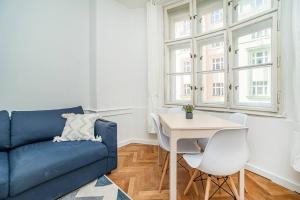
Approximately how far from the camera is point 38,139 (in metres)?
2.13

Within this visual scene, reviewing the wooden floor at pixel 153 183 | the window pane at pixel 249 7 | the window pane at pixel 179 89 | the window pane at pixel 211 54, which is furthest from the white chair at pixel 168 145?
the window pane at pixel 249 7

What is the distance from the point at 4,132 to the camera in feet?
6.35

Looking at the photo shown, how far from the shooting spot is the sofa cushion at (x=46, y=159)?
1.41m

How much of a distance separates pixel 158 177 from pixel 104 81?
6.00ft

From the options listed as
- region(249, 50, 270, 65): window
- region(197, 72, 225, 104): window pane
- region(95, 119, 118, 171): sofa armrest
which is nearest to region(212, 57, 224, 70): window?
region(197, 72, 225, 104): window pane

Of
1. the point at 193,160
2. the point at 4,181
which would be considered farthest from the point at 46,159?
the point at 193,160

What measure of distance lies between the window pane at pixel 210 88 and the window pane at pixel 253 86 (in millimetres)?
240

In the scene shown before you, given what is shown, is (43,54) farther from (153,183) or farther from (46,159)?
(153,183)

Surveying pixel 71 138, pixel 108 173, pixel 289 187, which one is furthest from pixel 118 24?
pixel 289 187

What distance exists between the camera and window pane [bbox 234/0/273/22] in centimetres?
221

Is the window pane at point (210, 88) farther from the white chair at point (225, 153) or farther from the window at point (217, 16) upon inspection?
the white chair at point (225, 153)

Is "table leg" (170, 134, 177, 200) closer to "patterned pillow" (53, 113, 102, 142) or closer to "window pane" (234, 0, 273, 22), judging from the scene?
"patterned pillow" (53, 113, 102, 142)

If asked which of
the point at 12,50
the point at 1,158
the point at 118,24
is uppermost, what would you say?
the point at 118,24

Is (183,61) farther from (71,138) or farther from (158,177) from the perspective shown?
(71,138)
